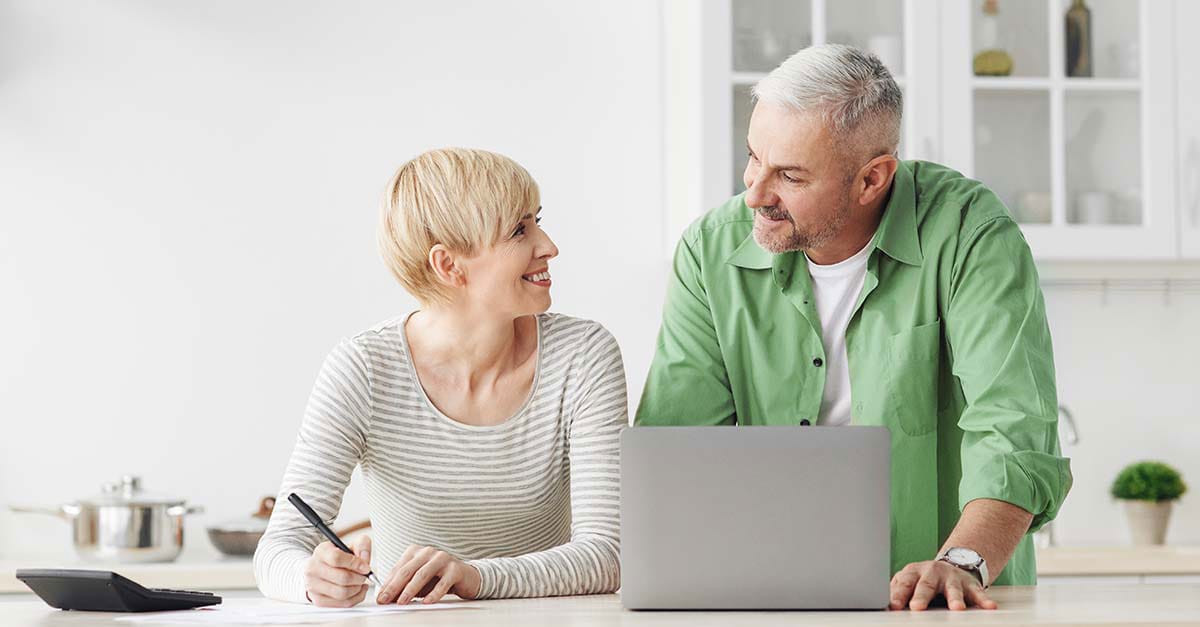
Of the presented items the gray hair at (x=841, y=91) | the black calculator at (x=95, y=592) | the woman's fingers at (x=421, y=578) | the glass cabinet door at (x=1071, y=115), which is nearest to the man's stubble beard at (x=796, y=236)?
the gray hair at (x=841, y=91)

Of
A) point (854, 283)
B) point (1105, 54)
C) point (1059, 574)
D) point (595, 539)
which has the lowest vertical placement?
point (1059, 574)

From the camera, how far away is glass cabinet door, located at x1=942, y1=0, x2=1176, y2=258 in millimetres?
3037

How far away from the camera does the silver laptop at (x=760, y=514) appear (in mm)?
1233

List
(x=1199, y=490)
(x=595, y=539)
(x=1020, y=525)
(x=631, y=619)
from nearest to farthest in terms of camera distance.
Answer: (x=631, y=619) → (x=1020, y=525) → (x=595, y=539) → (x=1199, y=490)

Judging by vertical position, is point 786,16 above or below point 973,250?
above

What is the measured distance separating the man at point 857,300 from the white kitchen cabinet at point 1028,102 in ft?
3.42

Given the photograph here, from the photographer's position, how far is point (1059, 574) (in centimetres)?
284

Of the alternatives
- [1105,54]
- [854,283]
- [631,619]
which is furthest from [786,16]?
[631,619]

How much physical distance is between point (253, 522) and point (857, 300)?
1.53 meters

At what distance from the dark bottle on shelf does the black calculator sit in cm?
246

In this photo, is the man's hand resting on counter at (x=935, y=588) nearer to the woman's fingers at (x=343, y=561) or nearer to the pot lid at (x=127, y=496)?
the woman's fingers at (x=343, y=561)

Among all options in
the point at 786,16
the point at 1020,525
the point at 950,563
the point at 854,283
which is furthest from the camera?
the point at 786,16

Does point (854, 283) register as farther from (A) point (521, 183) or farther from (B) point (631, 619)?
(B) point (631, 619)

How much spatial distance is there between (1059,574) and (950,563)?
5.30 feet
